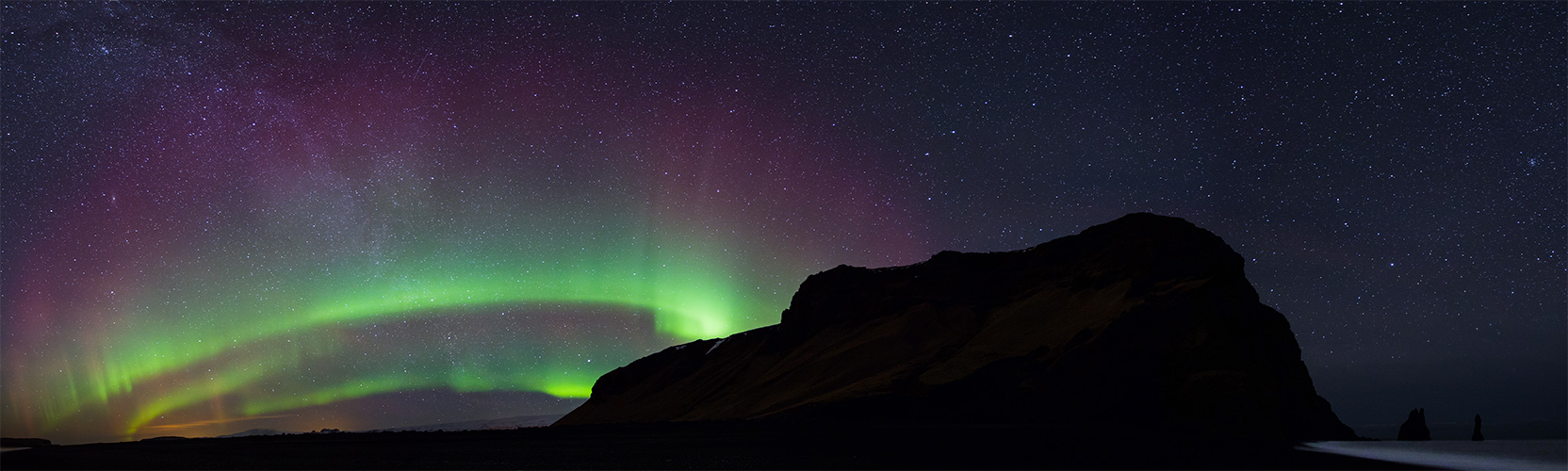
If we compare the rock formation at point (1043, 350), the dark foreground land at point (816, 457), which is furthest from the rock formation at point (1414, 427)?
the dark foreground land at point (816, 457)

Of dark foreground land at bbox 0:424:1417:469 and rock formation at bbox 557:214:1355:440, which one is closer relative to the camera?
dark foreground land at bbox 0:424:1417:469

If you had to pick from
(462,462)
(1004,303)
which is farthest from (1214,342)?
(462,462)

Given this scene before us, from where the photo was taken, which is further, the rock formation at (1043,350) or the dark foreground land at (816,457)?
the rock formation at (1043,350)

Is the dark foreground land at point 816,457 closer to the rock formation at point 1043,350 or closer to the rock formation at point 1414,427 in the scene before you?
the rock formation at point 1043,350

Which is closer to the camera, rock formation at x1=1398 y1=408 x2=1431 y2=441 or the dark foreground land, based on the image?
the dark foreground land

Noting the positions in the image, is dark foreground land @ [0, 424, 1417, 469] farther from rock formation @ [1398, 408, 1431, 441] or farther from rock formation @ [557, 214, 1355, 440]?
rock formation @ [1398, 408, 1431, 441]

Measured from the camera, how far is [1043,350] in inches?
2997

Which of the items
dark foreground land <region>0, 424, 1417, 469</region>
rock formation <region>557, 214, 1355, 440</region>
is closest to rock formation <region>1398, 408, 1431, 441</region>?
rock formation <region>557, 214, 1355, 440</region>

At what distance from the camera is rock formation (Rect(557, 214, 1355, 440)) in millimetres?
62663

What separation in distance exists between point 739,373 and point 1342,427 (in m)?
74.7

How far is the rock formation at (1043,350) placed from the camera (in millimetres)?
62663

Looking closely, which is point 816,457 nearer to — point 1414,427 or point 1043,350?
point 1043,350

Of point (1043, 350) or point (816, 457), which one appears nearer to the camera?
point (816, 457)

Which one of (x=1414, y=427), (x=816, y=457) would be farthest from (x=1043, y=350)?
(x=816, y=457)
